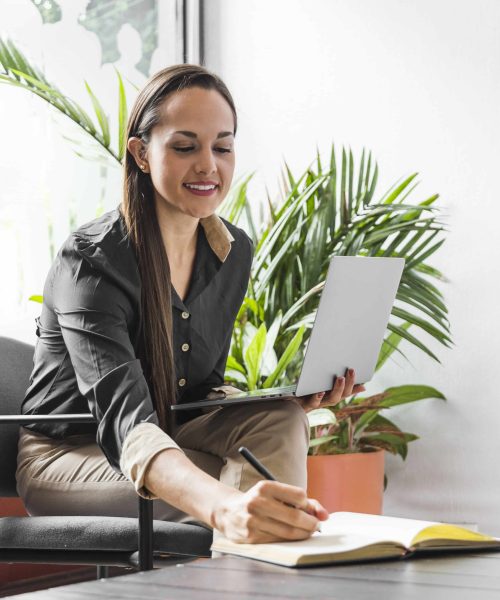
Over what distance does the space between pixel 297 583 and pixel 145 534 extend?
0.62m

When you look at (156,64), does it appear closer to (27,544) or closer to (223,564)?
(27,544)

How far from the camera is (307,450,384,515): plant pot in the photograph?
264 cm

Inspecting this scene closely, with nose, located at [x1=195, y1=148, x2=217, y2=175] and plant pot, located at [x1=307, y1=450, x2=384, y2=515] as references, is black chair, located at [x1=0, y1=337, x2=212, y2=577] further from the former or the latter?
plant pot, located at [x1=307, y1=450, x2=384, y2=515]

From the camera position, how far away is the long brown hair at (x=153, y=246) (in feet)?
5.32

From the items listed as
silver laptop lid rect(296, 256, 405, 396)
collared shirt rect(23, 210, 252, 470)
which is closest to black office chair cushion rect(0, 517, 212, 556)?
collared shirt rect(23, 210, 252, 470)

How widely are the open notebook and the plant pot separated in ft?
5.00

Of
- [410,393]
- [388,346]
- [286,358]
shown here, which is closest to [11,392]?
[286,358]

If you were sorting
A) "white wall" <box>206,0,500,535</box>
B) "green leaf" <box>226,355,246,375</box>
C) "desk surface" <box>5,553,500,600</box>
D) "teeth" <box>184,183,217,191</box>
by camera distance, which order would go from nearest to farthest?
"desk surface" <box>5,553,500,600</box>, "teeth" <box>184,183,217,191</box>, "green leaf" <box>226,355,246,375</box>, "white wall" <box>206,0,500,535</box>

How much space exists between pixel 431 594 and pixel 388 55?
2.77 m

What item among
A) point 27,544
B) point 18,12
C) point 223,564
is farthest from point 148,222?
point 18,12

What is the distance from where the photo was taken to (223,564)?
3.13 ft

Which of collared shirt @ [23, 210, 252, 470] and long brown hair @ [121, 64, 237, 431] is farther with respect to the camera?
long brown hair @ [121, 64, 237, 431]

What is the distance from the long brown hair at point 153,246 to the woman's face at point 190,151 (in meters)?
0.02

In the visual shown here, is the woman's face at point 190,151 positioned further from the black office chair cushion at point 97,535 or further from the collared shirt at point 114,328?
the black office chair cushion at point 97,535
